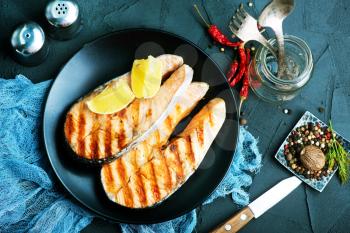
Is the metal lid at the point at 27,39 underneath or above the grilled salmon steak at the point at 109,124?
above

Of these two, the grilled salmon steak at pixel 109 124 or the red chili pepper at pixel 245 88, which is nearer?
the grilled salmon steak at pixel 109 124

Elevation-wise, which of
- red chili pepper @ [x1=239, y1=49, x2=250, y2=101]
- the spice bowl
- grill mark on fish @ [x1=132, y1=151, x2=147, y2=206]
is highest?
red chili pepper @ [x1=239, y1=49, x2=250, y2=101]

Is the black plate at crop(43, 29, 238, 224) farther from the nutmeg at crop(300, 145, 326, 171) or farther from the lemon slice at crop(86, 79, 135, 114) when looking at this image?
the nutmeg at crop(300, 145, 326, 171)

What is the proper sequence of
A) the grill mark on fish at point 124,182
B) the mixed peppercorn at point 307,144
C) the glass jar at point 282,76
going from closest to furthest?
the grill mark on fish at point 124,182, the glass jar at point 282,76, the mixed peppercorn at point 307,144

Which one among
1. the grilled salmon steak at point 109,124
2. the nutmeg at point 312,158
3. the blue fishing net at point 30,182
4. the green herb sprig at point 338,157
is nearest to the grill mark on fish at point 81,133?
the grilled salmon steak at point 109,124

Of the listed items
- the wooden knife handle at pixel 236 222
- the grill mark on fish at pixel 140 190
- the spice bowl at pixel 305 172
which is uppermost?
the spice bowl at pixel 305 172

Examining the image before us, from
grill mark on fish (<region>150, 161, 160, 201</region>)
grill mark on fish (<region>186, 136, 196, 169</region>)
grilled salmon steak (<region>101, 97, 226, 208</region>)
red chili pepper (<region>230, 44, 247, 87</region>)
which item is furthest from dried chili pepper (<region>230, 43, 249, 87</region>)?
grill mark on fish (<region>150, 161, 160, 201</region>)

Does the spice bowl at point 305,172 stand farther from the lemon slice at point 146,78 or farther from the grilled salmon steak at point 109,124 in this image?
the lemon slice at point 146,78
